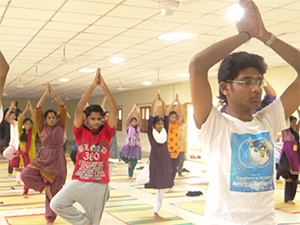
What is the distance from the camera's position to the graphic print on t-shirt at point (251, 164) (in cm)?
143

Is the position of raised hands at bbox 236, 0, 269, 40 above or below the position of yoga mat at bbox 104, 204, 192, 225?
above

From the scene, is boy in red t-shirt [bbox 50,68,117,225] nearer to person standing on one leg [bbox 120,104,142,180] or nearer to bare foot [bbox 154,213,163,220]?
bare foot [bbox 154,213,163,220]

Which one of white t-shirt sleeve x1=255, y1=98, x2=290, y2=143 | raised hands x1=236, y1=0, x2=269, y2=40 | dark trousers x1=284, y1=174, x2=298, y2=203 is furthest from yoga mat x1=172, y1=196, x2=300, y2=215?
raised hands x1=236, y1=0, x2=269, y2=40

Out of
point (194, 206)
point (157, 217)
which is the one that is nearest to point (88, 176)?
point (157, 217)

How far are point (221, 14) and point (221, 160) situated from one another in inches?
163

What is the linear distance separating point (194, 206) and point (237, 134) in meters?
4.40

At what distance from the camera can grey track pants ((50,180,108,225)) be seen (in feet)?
11.4

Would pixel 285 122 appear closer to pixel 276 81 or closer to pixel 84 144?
pixel 84 144

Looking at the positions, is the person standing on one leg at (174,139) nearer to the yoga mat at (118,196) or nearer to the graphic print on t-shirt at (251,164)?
the yoga mat at (118,196)

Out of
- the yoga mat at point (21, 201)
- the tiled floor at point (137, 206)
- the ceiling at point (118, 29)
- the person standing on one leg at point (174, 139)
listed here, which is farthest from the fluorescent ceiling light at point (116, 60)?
the yoga mat at point (21, 201)

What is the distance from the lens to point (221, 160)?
1.47 meters

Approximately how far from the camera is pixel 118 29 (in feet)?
20.1

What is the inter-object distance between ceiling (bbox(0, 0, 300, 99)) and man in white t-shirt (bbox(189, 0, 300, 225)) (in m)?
3.34

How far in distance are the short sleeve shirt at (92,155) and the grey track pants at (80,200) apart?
0.23 feet
